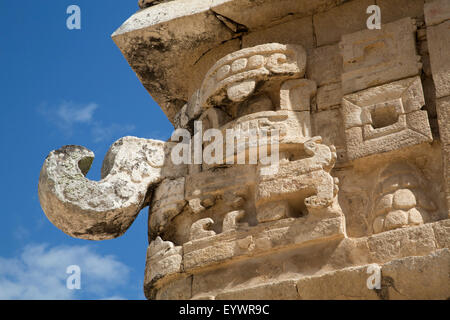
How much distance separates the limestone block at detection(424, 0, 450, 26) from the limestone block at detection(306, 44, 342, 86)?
667 mm

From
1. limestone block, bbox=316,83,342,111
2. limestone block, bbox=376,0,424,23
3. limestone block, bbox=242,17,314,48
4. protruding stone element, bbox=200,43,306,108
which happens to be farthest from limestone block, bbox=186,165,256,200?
limestone block, bbox=376,0,424,23

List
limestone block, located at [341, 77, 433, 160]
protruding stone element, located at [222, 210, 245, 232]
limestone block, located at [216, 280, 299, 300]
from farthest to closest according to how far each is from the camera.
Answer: protruding stone element, located at [222, 210, 245, 232] → limestone block, located at [341, 77, 433, 160] → limestone block, located at [216, 280, 299, 300]

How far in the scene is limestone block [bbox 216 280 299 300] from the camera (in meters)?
4.57

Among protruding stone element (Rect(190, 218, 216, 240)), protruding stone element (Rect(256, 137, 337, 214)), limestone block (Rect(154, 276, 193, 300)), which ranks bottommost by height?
limestone block (Rect(154, 276, 193, 300))

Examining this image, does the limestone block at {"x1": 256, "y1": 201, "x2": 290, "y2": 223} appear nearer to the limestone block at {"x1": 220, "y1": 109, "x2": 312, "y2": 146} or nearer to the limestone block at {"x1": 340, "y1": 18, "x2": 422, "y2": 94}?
the limestone block at {"x1": 220, "y1": 109, "x2": 312, "y2": 146}

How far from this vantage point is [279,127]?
515 centimetres

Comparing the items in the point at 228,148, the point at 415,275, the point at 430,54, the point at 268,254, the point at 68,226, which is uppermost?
the point at 430,54

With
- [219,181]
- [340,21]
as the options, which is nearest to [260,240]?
[219,181]

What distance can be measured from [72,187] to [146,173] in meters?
0.56

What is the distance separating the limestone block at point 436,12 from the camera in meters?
5.07

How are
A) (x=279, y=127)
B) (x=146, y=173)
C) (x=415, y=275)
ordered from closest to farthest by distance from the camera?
(x=415, y=275), (x=279, y=127), (x=146, y=173)

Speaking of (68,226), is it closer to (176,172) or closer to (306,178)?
(176,172)

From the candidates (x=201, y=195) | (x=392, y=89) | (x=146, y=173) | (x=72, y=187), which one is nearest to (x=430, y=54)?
(x=392, y=89)

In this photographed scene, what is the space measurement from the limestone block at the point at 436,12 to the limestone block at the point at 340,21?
0.51 metres
